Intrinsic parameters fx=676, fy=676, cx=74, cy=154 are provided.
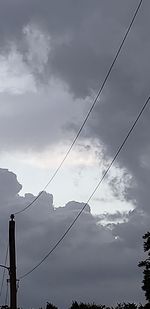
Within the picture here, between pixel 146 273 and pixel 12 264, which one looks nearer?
pixel 12 264

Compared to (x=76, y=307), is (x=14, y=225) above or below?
below

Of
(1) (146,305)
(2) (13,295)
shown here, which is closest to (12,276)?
(2) (13,295)

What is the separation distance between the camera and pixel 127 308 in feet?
243

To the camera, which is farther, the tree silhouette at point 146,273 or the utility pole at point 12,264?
the tree silhouette at point 146,273

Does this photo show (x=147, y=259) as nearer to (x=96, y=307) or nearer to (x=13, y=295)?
(x=96, y=307)

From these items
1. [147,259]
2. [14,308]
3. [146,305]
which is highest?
[147,259]

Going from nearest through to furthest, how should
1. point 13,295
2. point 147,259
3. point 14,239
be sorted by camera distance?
point 13,295 < point 14,239 < point 147,259

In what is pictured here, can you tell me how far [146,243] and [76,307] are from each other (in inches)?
526

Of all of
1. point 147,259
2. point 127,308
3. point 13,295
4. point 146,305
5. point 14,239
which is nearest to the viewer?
point 13,295

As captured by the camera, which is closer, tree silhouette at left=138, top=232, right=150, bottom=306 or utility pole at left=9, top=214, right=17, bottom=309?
utility pole at left=9, top=214, right=17, bottom=309

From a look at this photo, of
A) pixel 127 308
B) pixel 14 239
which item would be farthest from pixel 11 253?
pixel 127 308

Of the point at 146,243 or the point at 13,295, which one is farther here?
the point at 146,243

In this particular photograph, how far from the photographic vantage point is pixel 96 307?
234ft

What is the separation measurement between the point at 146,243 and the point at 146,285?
5.28 meters
